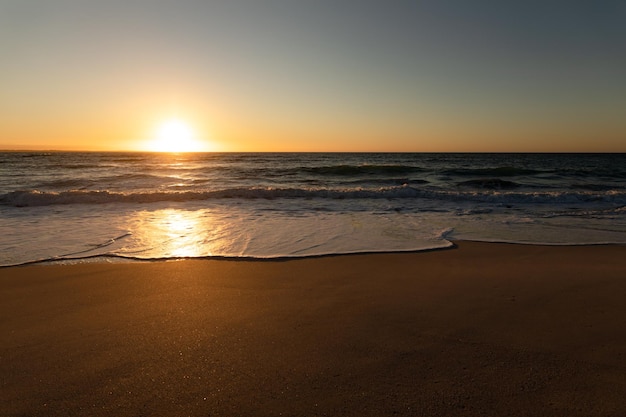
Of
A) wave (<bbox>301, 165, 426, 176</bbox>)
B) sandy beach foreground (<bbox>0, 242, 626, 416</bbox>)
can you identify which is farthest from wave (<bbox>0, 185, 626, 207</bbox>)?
wave (<bbox>301, 165, 426, 176</bbox>)

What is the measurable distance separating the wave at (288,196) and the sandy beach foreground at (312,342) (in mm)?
8538

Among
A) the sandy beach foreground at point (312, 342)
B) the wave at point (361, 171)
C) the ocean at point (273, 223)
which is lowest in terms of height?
the sandy beach foreground at point (312, 342)

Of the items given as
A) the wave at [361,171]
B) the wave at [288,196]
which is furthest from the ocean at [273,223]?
the wave at [361,171]

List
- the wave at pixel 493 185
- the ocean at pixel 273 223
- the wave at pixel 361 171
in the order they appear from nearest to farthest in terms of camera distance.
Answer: the ocean at pixel 273 223 < the wave at pixel 493 185 < the wave at pixel 361 171

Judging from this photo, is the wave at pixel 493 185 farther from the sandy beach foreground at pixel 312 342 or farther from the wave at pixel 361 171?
the sandy beach foreground at pixel 312 342

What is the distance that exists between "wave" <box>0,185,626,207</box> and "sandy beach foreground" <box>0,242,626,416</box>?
8538mm

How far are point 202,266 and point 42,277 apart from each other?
1.86 metres

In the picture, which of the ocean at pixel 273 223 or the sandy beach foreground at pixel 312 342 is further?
the ocean at pixel 273 223

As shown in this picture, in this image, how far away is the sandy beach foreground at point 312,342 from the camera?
2242mm

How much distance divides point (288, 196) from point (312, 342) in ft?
39.1

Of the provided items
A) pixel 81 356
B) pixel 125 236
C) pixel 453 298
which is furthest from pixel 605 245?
pixel 125 236

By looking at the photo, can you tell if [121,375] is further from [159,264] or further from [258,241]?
[258,241]

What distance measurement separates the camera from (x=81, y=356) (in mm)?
2738

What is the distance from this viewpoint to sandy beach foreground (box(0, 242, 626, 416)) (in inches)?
88.3
